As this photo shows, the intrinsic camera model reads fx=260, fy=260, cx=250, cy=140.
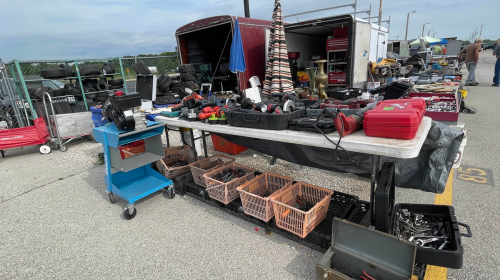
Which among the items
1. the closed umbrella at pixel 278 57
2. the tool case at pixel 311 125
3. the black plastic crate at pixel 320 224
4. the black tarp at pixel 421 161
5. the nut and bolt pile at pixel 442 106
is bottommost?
the black plastic crate at pixel 320 224

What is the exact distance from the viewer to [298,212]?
224 cm

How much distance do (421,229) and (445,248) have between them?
248 mm

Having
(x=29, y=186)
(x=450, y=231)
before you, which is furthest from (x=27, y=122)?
(x=450, y=231)

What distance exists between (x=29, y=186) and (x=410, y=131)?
5.23 meters

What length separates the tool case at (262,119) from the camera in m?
2.20

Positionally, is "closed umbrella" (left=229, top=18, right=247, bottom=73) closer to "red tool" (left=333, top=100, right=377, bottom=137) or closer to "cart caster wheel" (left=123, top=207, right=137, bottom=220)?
"cart caster wheel" (left=123, top=207, right=137, bottom=220)

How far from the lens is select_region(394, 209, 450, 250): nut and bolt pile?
1.93 metres

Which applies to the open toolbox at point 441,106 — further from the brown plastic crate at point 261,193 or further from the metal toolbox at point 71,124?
the metal toolbox at point 71,124

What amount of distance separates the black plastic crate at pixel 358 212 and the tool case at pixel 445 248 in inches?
12.3

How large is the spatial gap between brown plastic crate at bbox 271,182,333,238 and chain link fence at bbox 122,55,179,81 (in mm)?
6911

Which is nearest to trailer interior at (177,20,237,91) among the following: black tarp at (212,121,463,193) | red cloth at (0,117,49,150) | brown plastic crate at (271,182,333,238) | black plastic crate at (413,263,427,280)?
red cloth at (0,117,49,150)

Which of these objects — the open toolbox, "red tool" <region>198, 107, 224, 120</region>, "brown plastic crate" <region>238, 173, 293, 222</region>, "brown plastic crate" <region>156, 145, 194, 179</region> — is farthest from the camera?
"brown plastic crate" <region>156, 145, 194, 179</region>

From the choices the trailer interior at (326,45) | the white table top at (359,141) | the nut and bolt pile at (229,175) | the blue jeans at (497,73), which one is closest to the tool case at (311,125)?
the white table top at (359,141)

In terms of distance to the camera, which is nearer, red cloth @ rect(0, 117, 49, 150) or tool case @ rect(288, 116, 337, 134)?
tool case @ rect(288, 116, 337, 134)
